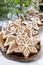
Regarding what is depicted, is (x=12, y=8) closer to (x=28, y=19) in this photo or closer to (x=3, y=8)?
(x=3, y=8)

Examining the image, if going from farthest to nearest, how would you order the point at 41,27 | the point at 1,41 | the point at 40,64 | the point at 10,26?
the point at 41,27, the point at 10,26, the point at 1,41, the point at 40,64

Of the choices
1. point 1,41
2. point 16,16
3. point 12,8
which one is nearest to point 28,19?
point 16,16

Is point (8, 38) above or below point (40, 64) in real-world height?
above

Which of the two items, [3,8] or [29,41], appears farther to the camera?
[3,8]

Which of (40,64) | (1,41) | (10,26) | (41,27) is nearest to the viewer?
(40,64)

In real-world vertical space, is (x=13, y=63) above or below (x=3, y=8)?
below

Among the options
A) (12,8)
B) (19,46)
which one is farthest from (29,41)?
(12,8)

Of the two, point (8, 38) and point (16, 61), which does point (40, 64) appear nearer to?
point (16, 61)

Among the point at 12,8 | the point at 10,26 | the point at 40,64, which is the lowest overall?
the point at 40,64

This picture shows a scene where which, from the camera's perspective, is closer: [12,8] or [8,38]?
[8,38]
